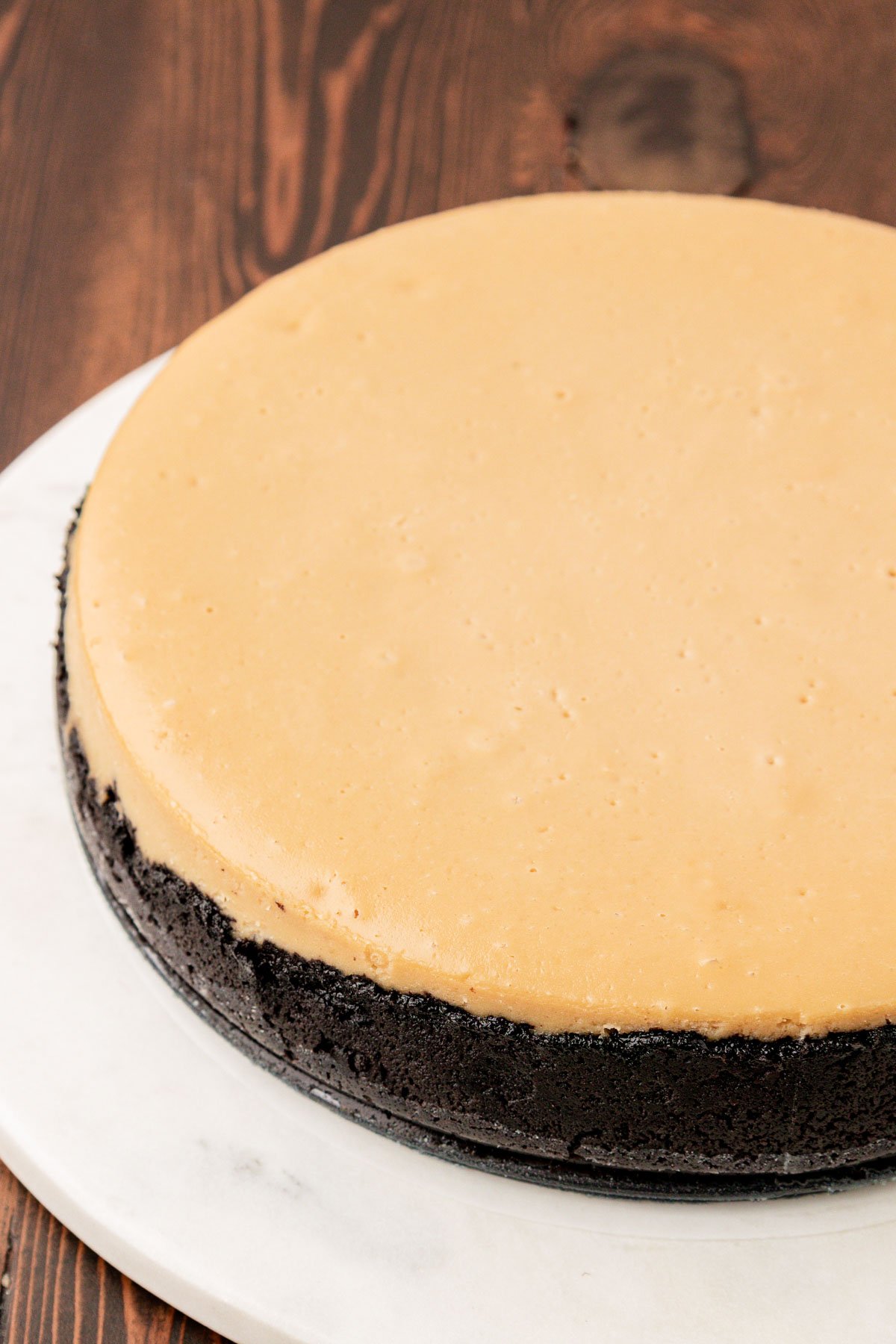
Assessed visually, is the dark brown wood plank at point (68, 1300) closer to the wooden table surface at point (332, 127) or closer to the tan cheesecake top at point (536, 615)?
the tan cheesecake top at point (536, 615)

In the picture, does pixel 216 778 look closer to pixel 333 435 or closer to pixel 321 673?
pixel 321 673

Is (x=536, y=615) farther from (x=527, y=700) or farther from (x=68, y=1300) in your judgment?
(x=68, y=1300)

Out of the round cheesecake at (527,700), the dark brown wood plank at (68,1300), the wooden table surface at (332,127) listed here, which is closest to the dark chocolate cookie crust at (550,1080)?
the round cheesecake at (527,700)

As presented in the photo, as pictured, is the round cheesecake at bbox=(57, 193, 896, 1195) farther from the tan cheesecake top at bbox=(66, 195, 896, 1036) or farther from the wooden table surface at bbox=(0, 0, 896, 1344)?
the wooden table surface at bbox=(0, 0, 896, 1344)

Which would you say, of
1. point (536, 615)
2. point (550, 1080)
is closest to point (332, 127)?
point (536, 615)

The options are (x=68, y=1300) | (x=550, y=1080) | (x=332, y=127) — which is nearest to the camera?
(x=550, y=1080)

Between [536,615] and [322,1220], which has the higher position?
[536,615]

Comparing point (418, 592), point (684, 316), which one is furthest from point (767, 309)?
point (418, 592)

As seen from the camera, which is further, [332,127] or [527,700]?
[332,127]
